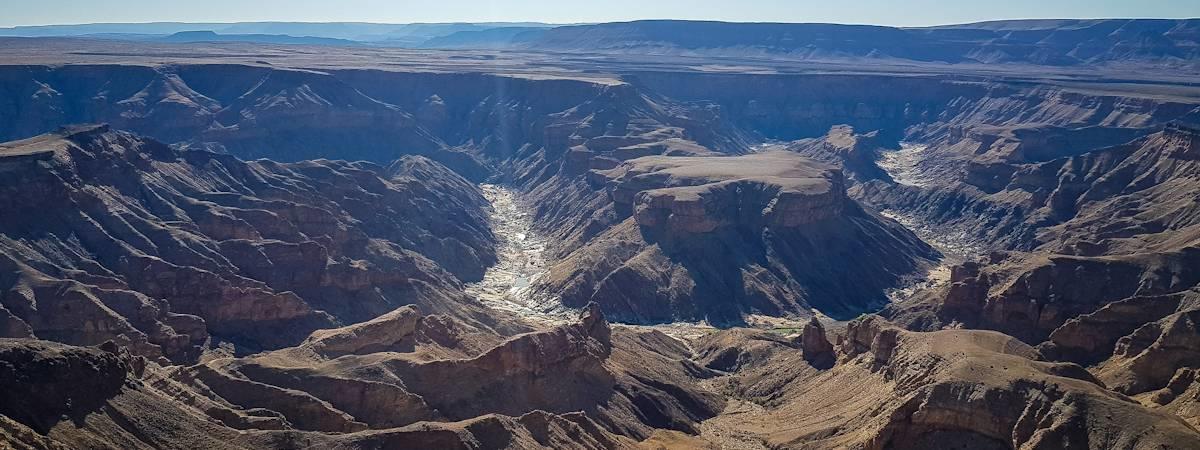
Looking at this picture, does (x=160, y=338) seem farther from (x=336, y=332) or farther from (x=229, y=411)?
(x=229, y=411)

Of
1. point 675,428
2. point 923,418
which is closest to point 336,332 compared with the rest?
point 675,428

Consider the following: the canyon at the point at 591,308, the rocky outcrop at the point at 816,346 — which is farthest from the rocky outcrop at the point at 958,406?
the rocky outcrop at the point at 816,346

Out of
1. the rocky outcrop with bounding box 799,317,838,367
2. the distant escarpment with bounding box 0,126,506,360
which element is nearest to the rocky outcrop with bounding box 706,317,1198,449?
the rocky outcrop with bounding box 799,317,838,367

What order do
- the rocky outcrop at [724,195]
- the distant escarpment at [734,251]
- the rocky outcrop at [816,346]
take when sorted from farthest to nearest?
the rocky outcrop at [724,195], the distant escarpment at [734,251], the rocky outcrop at [816,346]

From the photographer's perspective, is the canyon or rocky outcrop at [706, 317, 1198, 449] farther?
the canyon

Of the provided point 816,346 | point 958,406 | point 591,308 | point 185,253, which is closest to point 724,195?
point 816,346

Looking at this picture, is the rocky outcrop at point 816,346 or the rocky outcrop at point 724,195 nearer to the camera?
the rocky outcrop at point 816,346

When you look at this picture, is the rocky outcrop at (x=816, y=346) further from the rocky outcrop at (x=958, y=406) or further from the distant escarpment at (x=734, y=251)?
the distant escarpment at (x=734, y=251)

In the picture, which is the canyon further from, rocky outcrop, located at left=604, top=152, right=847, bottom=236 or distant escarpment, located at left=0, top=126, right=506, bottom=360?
rocky outcrop, located at left=604, top=152, right=847, bottom=236
